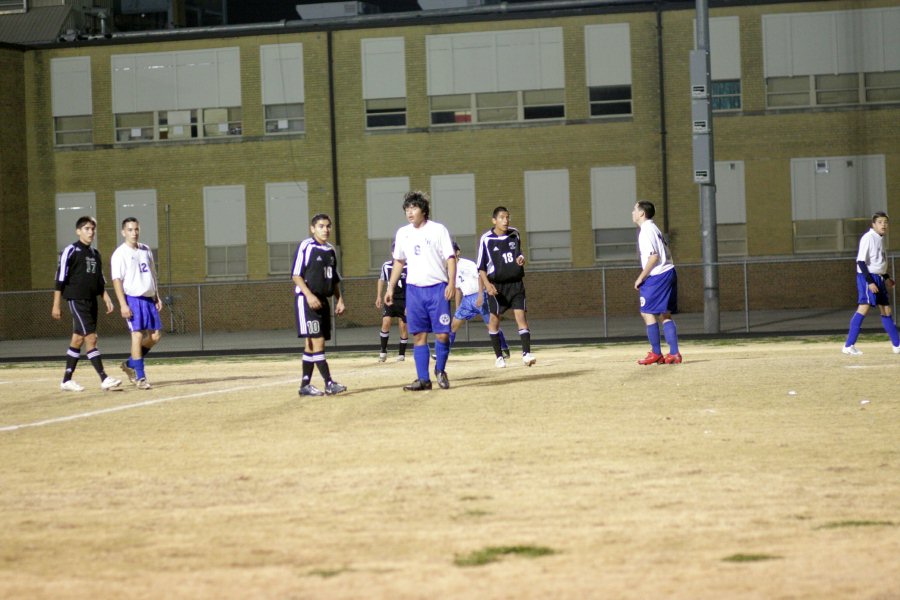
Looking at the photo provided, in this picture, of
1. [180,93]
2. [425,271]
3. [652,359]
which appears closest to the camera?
[425,271]

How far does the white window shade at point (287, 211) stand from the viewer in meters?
44.2

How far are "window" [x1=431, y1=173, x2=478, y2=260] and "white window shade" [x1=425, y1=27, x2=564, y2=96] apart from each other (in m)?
2.93

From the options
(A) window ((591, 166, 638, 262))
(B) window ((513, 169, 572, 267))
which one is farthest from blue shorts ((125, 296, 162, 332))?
(A) window ((591, 166, 638, 262))

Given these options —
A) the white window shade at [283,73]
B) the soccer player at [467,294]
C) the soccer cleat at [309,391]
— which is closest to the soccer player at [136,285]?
the soccer cleat at [309,391]

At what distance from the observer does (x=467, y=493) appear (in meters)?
7.97

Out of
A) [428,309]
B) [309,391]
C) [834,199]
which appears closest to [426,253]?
[428,309]

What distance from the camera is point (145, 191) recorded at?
4509 cm

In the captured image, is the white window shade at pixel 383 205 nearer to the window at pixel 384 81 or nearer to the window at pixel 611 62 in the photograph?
the window at pixel 384 81

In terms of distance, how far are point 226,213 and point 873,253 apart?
29.5 m

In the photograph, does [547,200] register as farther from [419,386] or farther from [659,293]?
[419,386]

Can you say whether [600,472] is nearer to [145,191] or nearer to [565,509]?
[565,509]

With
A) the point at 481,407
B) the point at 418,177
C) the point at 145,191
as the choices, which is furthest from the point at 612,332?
the point at 481,407

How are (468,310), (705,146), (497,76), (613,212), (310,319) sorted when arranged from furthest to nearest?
(497,76) → (613,212) → (705,146) → (468,310) → (310,319)

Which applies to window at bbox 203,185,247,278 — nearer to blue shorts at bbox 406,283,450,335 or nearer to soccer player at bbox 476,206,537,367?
soccer player at bbox 476,206,537,367
